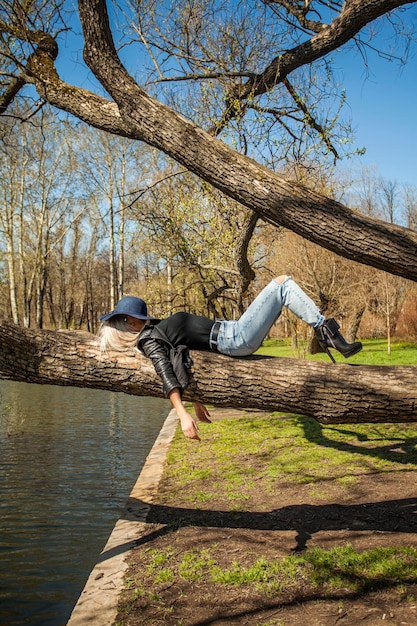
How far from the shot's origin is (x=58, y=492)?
8.21 m

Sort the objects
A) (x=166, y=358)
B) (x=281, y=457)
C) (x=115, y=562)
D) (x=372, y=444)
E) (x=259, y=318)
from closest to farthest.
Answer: (x=166, y=358) → (x=259, y=318) → (x=115, y=562) → (x=281, y=457) → (x=372, y=444)

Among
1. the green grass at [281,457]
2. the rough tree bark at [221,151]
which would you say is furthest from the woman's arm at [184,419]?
the green grass at [281,457]

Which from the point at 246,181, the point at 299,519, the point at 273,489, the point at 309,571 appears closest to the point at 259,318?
the point at 246,181

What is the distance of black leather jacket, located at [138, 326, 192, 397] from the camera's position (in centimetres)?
417

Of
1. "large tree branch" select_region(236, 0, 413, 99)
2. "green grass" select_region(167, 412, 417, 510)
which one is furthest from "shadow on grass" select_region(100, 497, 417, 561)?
"large tree branch" select_region(236, 0, 413, 99)

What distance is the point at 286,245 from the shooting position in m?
28.6

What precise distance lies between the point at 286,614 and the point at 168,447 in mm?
6338

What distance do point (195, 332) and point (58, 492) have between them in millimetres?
4897

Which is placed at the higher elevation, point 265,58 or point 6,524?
point 265,58

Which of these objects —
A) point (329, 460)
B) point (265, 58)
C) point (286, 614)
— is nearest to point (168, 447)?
point (329, 460)

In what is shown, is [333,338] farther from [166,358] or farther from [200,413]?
[200,413]

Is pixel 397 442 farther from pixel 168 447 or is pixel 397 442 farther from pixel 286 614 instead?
pixel 286 614

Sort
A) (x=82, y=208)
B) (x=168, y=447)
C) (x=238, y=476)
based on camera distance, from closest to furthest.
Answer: (x=238, y=476), (x=168, y=447), (x=82, y=208)

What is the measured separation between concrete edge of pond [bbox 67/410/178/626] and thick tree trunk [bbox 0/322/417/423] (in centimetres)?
174
